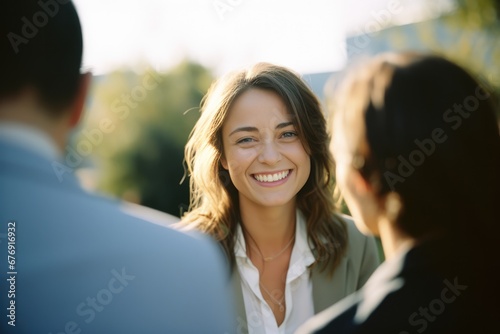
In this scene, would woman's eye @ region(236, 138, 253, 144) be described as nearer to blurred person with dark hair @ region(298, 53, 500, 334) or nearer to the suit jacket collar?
blurred person with dark hair @ region(298, 53, 500, 334)

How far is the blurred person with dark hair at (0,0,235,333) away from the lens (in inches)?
47.4

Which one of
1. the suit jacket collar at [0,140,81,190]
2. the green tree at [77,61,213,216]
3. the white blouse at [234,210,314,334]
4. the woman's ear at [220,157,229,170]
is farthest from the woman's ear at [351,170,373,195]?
the green tree at [77,61,213,216]

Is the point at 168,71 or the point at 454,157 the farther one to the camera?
the point at 168,71

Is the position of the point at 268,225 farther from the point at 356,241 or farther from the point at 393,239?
the point at 393,239

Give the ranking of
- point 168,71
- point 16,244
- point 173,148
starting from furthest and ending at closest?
1. point 168,71
2. point 173,148
3. point 16,244

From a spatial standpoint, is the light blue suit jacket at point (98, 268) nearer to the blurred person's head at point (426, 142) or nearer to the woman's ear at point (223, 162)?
the blurred person's head at point (426, 142)

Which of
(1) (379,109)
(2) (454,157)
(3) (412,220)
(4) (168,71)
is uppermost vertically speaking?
(1) (379,109)

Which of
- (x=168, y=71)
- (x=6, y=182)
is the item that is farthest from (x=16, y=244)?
(x=168, y=71)

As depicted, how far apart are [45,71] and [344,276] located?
5.86 ft

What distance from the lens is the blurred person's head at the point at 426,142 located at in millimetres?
1209

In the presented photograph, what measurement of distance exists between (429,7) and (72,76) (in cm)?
577

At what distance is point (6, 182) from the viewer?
1190 mm

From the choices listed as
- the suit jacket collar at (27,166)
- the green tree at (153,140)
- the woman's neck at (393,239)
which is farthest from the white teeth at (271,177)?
Answer: the green tree at (153,140)

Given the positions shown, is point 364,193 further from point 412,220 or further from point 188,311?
point 188,311
